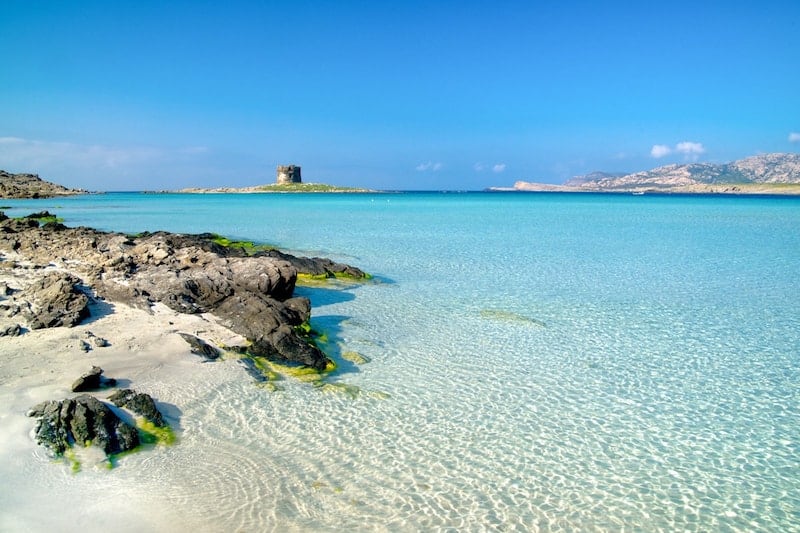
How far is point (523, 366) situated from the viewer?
1012 centimetres

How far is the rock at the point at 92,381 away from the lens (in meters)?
7.84

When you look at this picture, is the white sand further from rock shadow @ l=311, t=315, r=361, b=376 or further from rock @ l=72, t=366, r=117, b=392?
rock shadow @ l=311, t=315, r=361, b=376

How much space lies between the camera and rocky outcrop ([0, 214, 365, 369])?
1053 cm

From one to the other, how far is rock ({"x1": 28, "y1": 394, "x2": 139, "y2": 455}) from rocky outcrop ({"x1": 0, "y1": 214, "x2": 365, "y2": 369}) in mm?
3412

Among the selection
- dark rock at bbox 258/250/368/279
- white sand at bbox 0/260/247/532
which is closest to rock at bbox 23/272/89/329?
white sand at bbox 0/260/247/532

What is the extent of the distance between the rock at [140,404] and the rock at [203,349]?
197 centimetres

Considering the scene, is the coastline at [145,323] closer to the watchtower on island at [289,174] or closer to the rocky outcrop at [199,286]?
the rocky outcrop at [199,286]

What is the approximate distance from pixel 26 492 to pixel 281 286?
8.24 meters

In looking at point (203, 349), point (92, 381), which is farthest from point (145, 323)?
point (92, 381)

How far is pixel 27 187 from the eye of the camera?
108688mm

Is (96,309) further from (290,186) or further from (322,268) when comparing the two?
(290,186)

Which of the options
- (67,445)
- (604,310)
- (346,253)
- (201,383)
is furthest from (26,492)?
(346,253)

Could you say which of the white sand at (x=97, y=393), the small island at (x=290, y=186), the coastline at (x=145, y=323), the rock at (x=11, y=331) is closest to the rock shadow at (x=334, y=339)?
the coastline at (x=145, y=323)

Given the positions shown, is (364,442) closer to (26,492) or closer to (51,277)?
(26,492)
